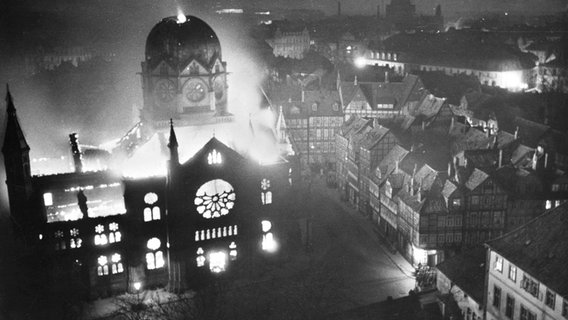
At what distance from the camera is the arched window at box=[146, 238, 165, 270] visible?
68562 mm

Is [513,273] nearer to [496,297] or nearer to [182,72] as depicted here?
[496,297]

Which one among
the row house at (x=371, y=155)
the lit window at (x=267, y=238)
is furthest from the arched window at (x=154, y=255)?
the row house at (x=371, y=155)

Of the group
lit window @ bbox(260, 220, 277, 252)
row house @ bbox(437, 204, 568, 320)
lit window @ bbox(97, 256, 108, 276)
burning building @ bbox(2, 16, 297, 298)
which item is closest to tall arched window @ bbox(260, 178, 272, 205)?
burning building @ bbox(2, 16, 297, 298)

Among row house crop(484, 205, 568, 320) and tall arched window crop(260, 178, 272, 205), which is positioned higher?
tall arched window crop(260, 178, 272, 205)

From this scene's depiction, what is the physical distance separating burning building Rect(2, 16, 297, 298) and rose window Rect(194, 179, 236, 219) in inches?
4.4

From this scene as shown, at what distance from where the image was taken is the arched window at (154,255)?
68.6m

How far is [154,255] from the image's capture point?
227 feet

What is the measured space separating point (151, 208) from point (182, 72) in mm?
18466

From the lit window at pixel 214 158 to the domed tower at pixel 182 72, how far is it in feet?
38.1

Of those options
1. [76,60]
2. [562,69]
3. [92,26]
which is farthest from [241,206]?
[76,60]

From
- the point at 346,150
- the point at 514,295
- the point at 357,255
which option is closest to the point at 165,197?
the point at 357,255

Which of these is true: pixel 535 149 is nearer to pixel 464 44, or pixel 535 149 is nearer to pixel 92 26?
pixel 464 44

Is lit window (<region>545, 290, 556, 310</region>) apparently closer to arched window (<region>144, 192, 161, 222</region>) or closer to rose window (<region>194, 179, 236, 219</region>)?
rose window (<region>194, 179, 236, 219</region>)

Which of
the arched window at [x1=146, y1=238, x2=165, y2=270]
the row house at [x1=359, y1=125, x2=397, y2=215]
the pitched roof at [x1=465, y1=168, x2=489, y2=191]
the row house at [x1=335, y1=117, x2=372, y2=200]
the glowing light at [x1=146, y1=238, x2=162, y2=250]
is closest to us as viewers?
the glowing light at [x1=146, y1=238, x2=162, y2=250]
